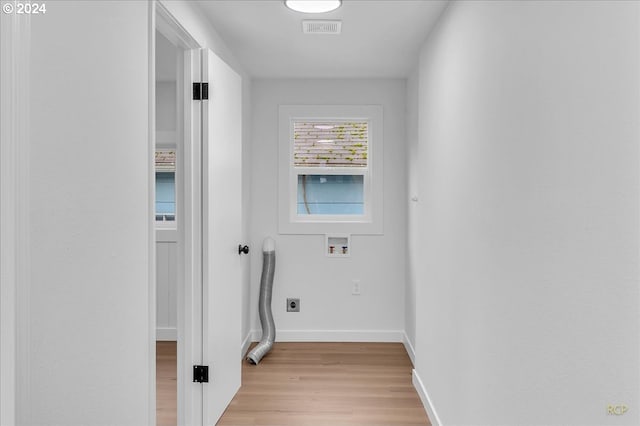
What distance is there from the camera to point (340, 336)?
4.52 m

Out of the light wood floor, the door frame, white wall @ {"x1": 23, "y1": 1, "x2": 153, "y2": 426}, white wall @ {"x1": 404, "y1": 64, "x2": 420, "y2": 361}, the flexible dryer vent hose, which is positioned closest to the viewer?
white wall @ {"x1": 23, "y1": 1, "x2": 153, "y2": 426}

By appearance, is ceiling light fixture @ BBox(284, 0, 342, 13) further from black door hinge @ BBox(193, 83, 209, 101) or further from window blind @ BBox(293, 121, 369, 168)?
window blind @ BBox(293, 121, 369, 168)

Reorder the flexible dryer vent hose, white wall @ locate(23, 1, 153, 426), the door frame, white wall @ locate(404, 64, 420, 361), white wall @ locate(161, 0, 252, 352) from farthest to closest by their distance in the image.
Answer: the flexible dryer vent hose
white wall @ locate(404, 64, 420, 361)
the door frame
white wall @ locate(161, 0, 252, 352)
white wall @ locate(23, 1, 153, 426)

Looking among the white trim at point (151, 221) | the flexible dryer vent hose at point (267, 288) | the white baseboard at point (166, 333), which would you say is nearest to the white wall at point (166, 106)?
the flexible dryer vent hose at point (267, 288)

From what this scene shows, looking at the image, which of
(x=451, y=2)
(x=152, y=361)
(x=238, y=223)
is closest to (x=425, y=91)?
(x=451, y=2)

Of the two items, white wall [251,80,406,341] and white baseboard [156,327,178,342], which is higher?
white wall [251,80,406,341]

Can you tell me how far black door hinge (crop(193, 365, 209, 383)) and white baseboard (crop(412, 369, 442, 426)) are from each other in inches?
50.4

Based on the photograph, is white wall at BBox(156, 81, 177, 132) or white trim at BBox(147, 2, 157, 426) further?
white wall at BBox(156, 81, 177, 132)

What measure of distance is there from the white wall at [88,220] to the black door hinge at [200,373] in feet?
2.56

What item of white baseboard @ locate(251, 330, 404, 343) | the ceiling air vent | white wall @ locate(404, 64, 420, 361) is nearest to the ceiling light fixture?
the ceiling air vent

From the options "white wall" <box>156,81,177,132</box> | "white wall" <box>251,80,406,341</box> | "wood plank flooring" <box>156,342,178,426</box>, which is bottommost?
"wood plank flooring" <box>156,342,178,426</box>

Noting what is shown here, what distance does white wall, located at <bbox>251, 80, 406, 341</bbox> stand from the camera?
14.8 feet

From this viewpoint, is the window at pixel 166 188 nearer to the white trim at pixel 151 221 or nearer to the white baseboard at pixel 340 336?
the white baseboard at pixel 340 336

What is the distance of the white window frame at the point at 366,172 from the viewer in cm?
450
